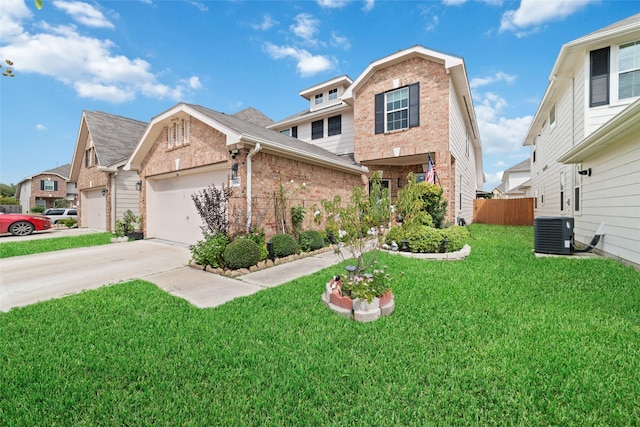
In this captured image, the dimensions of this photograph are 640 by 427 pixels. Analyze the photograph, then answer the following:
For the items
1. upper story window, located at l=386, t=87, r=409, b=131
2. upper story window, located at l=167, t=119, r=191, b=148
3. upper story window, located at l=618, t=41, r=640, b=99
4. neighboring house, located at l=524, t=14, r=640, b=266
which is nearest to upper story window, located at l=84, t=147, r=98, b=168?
upper story window, located at l=167, t=119, r=191, b=148

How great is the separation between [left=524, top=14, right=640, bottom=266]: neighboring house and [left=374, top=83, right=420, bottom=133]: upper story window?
435 cm

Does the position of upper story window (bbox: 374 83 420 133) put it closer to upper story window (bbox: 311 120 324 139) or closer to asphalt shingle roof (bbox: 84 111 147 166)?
upper story window (bbox: 311 120 324 139)

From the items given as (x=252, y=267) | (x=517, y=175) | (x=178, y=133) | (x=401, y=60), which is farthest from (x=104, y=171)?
(x=517, y=175)

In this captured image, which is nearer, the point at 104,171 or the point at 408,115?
the point at 408,115

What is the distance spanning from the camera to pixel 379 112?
11.6 meters

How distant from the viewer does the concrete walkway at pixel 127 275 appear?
4754 mm

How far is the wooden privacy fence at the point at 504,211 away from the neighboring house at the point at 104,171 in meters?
20.5

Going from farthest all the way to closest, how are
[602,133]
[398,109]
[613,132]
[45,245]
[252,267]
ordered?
[398,109], [45,245], [252,267], [602,133], [613,132]

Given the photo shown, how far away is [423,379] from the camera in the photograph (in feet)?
7.77

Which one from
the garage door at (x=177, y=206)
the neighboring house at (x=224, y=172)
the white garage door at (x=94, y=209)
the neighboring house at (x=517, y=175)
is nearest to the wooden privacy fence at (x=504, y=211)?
the neighboring house at (x=224, y=172)

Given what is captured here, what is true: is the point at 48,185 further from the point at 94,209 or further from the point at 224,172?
the point at 224,172

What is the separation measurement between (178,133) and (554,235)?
465 inches

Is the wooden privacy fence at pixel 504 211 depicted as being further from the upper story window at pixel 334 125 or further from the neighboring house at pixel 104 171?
the neighboring house at pixel 104 171

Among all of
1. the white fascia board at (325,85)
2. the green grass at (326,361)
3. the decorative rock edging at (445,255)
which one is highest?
the white fascia board at (325,85)
